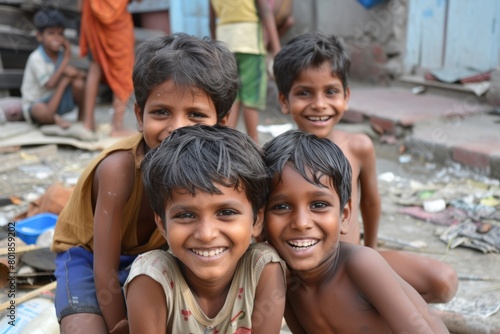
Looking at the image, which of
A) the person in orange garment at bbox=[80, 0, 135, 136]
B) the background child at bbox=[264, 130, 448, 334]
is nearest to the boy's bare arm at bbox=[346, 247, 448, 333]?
the background child at bbox=[264, 130, 448, 334]

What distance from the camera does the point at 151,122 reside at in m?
1.98


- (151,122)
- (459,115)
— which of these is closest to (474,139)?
(459,115)

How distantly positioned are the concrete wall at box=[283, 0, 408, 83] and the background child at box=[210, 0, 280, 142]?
167cm

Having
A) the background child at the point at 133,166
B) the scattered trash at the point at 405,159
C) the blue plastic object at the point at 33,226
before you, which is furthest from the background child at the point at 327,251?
the scattered trash at the point at 405,159

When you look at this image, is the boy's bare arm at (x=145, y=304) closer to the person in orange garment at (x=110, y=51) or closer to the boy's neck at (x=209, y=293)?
the boy's neck at (x=209, y=293)

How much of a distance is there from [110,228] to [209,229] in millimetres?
475

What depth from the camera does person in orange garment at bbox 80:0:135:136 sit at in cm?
534

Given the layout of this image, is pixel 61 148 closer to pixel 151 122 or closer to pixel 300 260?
pixel 151 122

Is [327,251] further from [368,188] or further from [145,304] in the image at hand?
[368,188]

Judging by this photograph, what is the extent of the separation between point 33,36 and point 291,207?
20.5 feet

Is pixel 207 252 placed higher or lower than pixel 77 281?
higher

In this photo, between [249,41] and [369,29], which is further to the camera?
[369,29]

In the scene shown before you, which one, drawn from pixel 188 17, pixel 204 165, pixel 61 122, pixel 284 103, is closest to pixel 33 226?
pixel 284 103

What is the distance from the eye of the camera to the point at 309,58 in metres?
2.53
